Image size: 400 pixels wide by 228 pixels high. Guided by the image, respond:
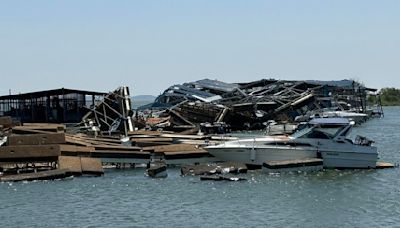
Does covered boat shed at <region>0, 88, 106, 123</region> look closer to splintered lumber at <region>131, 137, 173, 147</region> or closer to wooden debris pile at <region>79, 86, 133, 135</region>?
wooden debris pile at <region>79, 86, 133, 135</region>

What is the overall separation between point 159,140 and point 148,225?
20.8 meters

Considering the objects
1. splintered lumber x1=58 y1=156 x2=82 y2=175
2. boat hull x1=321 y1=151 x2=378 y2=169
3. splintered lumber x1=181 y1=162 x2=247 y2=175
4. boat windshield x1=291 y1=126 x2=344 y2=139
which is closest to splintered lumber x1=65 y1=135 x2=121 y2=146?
splintered lumber x1=58 y1=156 x2=82 y2=175

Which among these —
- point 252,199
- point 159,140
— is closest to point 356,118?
point 159,140

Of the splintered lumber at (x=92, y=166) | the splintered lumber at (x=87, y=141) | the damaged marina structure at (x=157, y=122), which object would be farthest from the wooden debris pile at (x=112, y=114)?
the splintered lumber at (x=92, y=166)

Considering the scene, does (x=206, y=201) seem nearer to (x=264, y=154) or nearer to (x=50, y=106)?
(x=264, y=154)

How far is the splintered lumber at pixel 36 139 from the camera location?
38.7 m

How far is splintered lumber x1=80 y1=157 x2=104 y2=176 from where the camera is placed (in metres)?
35.1

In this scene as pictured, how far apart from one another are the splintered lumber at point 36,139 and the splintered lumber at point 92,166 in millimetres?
2954

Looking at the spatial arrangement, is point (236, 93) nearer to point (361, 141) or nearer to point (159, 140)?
point (159, 140)

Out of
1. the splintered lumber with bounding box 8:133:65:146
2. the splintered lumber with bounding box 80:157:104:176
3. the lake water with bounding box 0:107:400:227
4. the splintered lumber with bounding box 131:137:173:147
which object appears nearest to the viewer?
the lake water with bounding box 0:107:400:227

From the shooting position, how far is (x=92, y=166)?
3591cm

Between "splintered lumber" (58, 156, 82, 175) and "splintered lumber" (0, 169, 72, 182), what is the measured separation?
22.9 inches

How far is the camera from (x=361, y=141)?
38625 mm

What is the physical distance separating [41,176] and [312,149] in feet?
45.3
